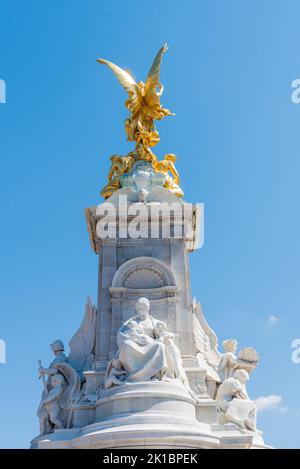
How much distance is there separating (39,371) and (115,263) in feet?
11.3

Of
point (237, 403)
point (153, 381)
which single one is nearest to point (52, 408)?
point (153, 381)

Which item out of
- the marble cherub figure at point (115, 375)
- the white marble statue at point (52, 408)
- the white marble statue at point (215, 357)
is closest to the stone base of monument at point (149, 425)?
the marble cherub figure at point (115, 375)

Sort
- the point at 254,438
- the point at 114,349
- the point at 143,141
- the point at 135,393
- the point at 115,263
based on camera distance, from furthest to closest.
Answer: the point at 143,141 < the point at 115,263 < the point at 114,349 < the point at 254,438 < the point at 135,393

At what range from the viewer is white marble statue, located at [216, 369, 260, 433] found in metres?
14.3

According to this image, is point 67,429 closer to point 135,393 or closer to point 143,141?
point 135,393

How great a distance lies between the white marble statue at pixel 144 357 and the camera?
13.3 metres

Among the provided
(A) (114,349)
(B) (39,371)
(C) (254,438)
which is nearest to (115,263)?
(A) (114,349)

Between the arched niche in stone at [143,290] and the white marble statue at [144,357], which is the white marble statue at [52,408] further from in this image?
the white marble statue at [144,357]

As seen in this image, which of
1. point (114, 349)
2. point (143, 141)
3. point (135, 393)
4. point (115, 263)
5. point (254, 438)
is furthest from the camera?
point (143, 141)

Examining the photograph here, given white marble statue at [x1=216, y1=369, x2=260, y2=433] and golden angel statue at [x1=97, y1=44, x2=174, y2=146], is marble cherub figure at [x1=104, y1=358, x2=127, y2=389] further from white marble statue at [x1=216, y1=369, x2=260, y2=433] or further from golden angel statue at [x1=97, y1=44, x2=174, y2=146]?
golden angel statue at [x1=97, y1=44, x2=174, y2=146]

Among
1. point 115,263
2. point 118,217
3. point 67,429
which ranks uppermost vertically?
point 118,217

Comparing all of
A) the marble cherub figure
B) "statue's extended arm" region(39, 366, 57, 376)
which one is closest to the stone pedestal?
the marble cherub figure

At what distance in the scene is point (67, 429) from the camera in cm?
1420

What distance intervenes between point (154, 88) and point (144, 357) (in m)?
9.03
